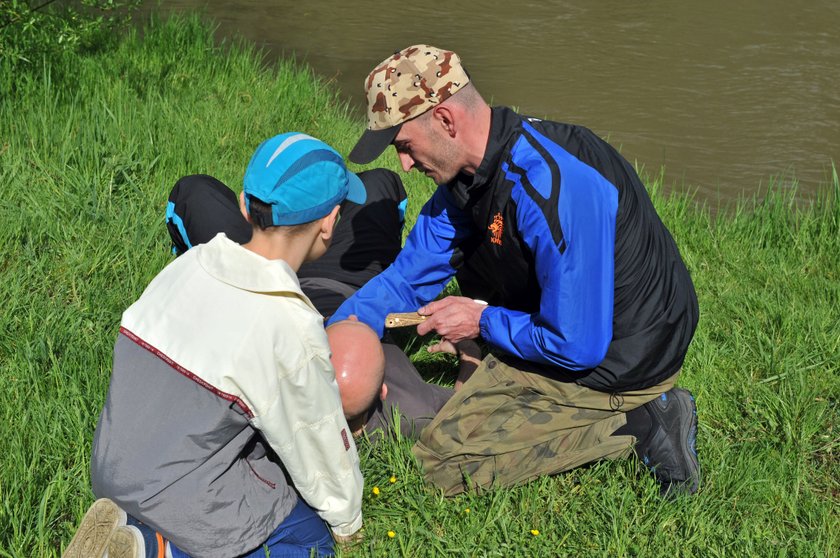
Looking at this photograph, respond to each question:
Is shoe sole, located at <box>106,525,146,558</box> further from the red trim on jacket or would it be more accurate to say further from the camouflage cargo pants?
the camouflage cargo pants

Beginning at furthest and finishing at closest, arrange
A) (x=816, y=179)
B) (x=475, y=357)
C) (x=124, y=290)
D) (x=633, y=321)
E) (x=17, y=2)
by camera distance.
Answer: (x=816, y=179) < (x=17, y=2) < (x=124, y=290) < (x=475, y=357) < (x=633, y=321)

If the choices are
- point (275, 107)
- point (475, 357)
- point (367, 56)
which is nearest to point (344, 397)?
point (475, 357)

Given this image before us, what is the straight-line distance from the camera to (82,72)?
6184 millimetres

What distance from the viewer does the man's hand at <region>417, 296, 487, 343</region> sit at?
3.57 metres

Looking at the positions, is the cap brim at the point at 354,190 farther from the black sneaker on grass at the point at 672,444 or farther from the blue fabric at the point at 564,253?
the black sneaker on grass at the point at 672,444

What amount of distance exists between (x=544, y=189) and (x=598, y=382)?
30.8 inches

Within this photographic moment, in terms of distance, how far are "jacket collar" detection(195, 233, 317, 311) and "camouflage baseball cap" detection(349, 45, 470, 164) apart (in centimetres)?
79

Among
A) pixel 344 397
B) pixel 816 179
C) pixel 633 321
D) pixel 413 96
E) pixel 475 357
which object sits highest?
pixel 413 96

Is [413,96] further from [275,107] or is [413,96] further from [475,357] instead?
[275,107]

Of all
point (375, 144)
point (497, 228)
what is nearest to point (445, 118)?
point (375, 144)

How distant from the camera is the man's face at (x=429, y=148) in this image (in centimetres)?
322

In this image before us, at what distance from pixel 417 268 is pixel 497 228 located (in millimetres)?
720

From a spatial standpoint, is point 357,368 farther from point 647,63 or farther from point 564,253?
point 647,63

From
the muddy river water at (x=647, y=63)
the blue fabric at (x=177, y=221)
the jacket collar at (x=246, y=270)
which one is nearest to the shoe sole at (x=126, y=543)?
the jacket collar at (x=246, y=270)
